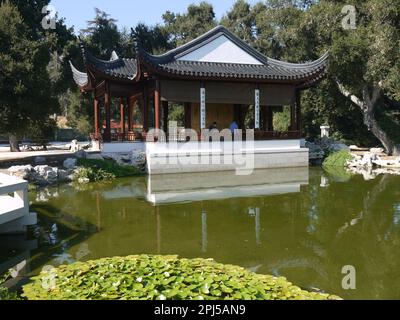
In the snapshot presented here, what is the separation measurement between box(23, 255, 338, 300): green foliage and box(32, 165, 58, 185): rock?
891 centimetres

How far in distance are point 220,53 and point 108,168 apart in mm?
7446

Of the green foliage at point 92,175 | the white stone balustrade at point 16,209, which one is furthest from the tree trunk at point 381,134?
the white stone balustrade at point 16,209

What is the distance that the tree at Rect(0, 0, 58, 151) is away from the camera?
14.8 meters

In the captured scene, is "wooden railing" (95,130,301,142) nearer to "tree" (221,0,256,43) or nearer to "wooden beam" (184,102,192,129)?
"wooden beam" (184,102,192,129)

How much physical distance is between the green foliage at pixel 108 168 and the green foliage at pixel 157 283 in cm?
964

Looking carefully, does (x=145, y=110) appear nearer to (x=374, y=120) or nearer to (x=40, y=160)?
(x=40, y=160)

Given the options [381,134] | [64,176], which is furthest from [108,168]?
[381,134]

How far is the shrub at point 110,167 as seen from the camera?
14485mm

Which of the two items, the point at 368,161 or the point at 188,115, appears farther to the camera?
the point at 188,115

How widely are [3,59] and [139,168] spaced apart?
6460mm

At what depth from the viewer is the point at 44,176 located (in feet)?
43.4

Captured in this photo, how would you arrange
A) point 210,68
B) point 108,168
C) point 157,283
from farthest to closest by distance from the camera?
point 210,68 < point 108,168 < point 157,283
